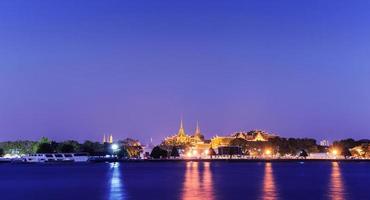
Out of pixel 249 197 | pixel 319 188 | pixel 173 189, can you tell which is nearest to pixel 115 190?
pixel 173 189

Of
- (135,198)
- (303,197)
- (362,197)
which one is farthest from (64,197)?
(362,197)

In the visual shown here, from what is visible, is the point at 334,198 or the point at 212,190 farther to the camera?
the point at 212,190

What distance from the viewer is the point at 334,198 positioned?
51125 millimetres

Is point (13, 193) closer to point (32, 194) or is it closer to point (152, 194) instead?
point (32, 194)

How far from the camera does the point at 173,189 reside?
60.5 meters

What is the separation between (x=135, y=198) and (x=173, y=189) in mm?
9870

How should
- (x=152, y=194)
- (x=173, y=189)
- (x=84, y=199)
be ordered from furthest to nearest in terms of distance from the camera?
(x=173, y=189) < (x=152, y=194) < (x=84, y=199)

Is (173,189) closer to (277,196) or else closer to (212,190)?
(212,190)

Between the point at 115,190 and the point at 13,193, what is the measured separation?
30.4 ft

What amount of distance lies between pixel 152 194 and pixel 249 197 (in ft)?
29.1

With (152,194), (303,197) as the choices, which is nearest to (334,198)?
(303,197)

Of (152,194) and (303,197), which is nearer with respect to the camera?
(303,197)

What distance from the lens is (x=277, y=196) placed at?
52531 millimetres

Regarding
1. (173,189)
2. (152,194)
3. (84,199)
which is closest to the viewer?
(84,199)
